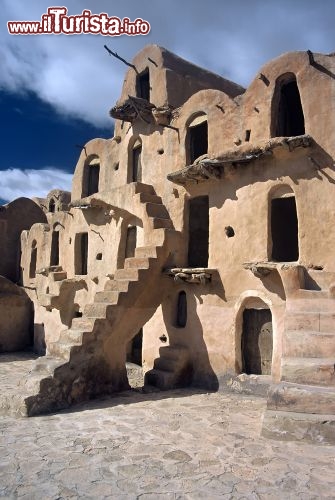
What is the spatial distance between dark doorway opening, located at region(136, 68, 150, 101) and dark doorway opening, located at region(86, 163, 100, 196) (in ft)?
13.6

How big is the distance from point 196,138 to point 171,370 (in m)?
7.60

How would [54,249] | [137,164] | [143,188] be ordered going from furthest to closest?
[54,249], [137,164], [143,188]

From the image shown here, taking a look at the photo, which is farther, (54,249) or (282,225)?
(54,249)

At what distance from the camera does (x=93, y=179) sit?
20.2m

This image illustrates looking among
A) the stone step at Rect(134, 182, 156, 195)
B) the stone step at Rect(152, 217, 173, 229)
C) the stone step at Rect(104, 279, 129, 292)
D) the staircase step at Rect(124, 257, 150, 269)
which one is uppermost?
the stone step at Rect(134, 182, 156, 195)

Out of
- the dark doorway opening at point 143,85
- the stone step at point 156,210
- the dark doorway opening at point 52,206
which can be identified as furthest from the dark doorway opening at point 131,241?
the dark doorway opening at point 52,206

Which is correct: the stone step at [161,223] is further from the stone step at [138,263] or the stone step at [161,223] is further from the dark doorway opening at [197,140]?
the dark doorway opening at [197,140]

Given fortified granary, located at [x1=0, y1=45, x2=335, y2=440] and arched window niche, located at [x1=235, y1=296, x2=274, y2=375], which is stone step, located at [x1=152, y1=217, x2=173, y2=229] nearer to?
fortified granary, located at [x1=0, y1=45, x2=335, y2=440]

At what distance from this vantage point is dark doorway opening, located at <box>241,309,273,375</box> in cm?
1120

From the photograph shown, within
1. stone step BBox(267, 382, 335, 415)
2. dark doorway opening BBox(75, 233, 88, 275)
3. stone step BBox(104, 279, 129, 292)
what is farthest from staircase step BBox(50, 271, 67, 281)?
stone step BBox(267, 382, 335, 415)

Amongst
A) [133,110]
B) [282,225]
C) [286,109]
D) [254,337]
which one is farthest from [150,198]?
[254,337]

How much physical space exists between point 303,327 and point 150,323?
6103mm

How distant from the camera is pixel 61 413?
945 cm

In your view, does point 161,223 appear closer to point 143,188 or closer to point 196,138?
point 143,188
